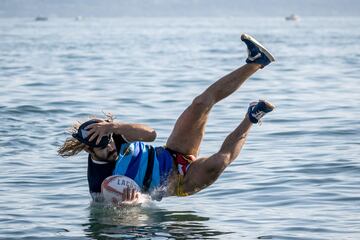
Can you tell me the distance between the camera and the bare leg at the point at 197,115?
1240 cm

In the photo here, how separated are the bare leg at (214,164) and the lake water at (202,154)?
0.46 m

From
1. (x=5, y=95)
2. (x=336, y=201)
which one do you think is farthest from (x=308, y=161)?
(x=5, y=95)

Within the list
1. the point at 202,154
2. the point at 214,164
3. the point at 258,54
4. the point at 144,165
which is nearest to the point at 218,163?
the point at 214,164

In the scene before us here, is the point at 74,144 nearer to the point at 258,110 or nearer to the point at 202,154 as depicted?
the point at 258,110

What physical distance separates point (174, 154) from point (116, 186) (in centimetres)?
85

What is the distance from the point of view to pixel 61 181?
14.9 m

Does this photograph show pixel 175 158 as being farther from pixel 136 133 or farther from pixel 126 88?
pixel 126 88

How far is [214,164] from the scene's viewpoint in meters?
12.0

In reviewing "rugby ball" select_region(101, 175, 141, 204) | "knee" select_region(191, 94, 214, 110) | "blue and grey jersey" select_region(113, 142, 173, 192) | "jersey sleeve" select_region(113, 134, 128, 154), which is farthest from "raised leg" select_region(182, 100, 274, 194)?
"jersey sleeve" select_region(113, 134, 128, 154)

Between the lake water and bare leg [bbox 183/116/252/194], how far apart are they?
457 millimetres

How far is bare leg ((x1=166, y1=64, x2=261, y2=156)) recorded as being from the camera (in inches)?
488

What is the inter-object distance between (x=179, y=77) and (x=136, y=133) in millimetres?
20315

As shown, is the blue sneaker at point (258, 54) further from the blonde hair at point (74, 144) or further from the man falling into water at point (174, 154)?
the blonde hair at point (74, 144)

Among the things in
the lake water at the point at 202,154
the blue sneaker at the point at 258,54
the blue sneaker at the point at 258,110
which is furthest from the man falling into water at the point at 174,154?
the lake water at the point at 202,154
